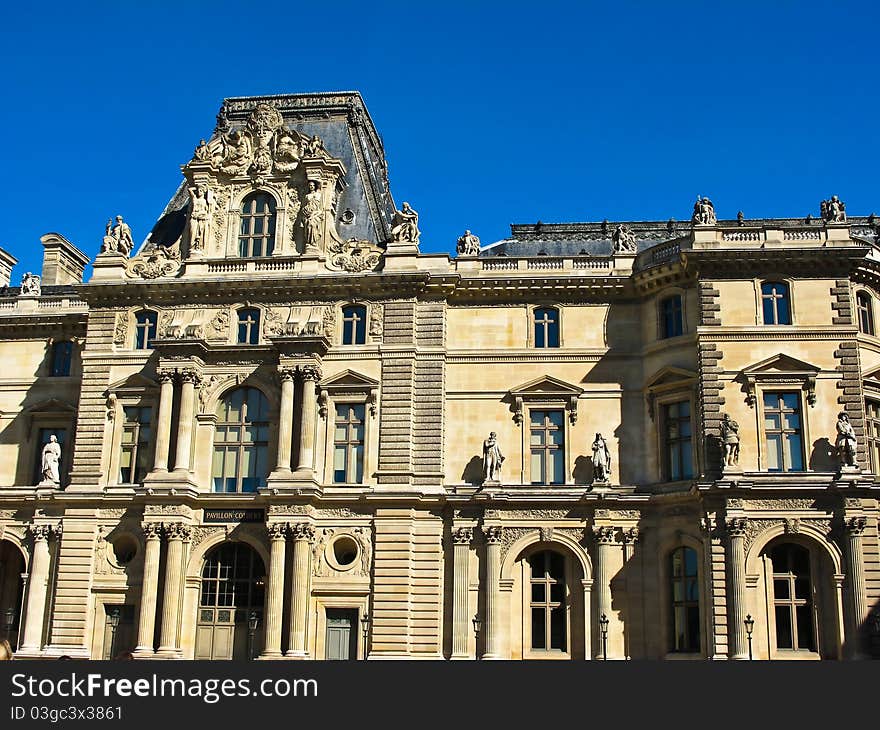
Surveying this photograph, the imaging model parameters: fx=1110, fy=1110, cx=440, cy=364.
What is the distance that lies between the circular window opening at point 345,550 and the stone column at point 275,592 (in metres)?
2.12

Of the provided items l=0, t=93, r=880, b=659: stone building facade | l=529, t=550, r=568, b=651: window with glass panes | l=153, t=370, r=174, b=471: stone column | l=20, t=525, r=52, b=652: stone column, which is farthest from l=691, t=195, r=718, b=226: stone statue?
l=20, t=525, r=52, b=652: stone column

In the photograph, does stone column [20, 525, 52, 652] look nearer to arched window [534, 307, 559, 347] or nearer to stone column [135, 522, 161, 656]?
stone column [135, 522, 161, 656]

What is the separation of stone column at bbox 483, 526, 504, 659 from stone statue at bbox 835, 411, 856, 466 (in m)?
12.8

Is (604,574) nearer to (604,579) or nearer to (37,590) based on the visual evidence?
(604,579)

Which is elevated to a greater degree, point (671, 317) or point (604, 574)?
point (671, 317)

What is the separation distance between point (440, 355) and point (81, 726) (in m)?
30.5

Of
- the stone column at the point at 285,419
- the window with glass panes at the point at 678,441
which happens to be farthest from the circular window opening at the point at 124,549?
the window with glass panes at the point at 678,441

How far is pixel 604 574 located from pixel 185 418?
17847mm

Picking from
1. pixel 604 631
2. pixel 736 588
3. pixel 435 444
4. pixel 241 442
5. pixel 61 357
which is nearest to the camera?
pixel 736 588

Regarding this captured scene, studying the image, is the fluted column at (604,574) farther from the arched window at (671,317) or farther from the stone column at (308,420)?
the stone column at (308,420)

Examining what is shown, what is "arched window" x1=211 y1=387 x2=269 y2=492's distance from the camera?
4541cm

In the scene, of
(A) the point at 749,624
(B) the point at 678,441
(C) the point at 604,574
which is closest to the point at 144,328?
(C) the point at 604,574

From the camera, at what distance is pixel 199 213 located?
1905 inches

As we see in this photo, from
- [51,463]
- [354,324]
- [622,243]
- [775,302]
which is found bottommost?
[51,463]
